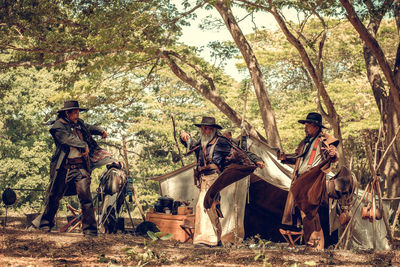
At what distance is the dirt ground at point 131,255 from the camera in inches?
203

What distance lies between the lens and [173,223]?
29.0 feet

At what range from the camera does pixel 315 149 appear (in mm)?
7172

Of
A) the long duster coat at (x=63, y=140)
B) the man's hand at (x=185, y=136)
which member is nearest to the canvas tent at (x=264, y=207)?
the man's hand at (x=185, y=136)

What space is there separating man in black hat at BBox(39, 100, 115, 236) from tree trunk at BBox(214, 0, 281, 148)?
6.23 meters

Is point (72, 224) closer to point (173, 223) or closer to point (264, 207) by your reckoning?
point (173, 223)

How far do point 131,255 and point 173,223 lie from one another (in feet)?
11.8

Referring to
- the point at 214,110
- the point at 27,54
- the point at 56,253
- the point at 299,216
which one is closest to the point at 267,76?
the point at 214,110

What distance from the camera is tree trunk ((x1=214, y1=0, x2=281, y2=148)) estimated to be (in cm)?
1272

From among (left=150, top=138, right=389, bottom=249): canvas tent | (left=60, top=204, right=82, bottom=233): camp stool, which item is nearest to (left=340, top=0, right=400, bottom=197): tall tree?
(left=150, top=138, right=389, bottom=249): canvas tent

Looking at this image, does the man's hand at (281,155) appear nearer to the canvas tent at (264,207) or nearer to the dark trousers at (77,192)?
the canvas tent at (264,207)

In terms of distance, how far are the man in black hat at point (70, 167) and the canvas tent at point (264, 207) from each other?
2.70m

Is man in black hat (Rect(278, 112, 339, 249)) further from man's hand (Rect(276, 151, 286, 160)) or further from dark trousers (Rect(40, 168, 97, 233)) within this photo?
dark trousers (Rect(40, 168, 97, 233))

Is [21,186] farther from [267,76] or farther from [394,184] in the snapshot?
[394,184]

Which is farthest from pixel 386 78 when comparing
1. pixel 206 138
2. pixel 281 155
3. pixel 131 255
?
pixel 131 255
